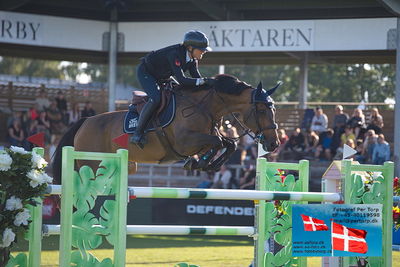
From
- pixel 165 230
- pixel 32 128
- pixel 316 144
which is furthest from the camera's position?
pixel 32 128

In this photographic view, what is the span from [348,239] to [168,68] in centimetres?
303

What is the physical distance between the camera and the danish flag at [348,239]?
20.2 feet

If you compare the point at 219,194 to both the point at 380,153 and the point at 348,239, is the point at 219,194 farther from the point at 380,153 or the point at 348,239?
the point at 380,153

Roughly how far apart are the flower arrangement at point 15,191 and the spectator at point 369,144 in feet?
32.6

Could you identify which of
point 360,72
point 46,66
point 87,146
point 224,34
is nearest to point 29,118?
point 224,34

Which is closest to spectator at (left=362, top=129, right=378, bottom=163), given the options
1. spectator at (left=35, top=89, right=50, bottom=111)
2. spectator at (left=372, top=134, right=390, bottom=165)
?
spectator at (left=372, top=134, right=390, bottom=165)

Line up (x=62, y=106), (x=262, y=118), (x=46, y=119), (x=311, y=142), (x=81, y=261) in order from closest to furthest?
(x=81, y=261), (x=262, y=118), (x=311, y=142), (x=46, y=119), (x=62, y=106)

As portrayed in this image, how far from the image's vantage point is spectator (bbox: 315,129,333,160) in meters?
15.4

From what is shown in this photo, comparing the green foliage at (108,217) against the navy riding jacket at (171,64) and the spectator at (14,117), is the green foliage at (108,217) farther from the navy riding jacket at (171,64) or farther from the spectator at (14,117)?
the spectator at (14,117)

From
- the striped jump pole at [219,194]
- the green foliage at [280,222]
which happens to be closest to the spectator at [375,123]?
the green foliage at [280,222]

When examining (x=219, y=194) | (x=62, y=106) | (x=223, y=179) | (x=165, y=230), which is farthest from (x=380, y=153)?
(x=165, y=230)

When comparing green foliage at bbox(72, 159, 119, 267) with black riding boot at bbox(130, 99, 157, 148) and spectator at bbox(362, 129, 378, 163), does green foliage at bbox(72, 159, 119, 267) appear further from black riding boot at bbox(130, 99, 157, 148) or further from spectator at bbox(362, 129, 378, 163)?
spectator at bbox(362, 129, 378, 163)

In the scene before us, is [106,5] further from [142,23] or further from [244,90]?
[244,90]

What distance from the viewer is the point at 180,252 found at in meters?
11.0
